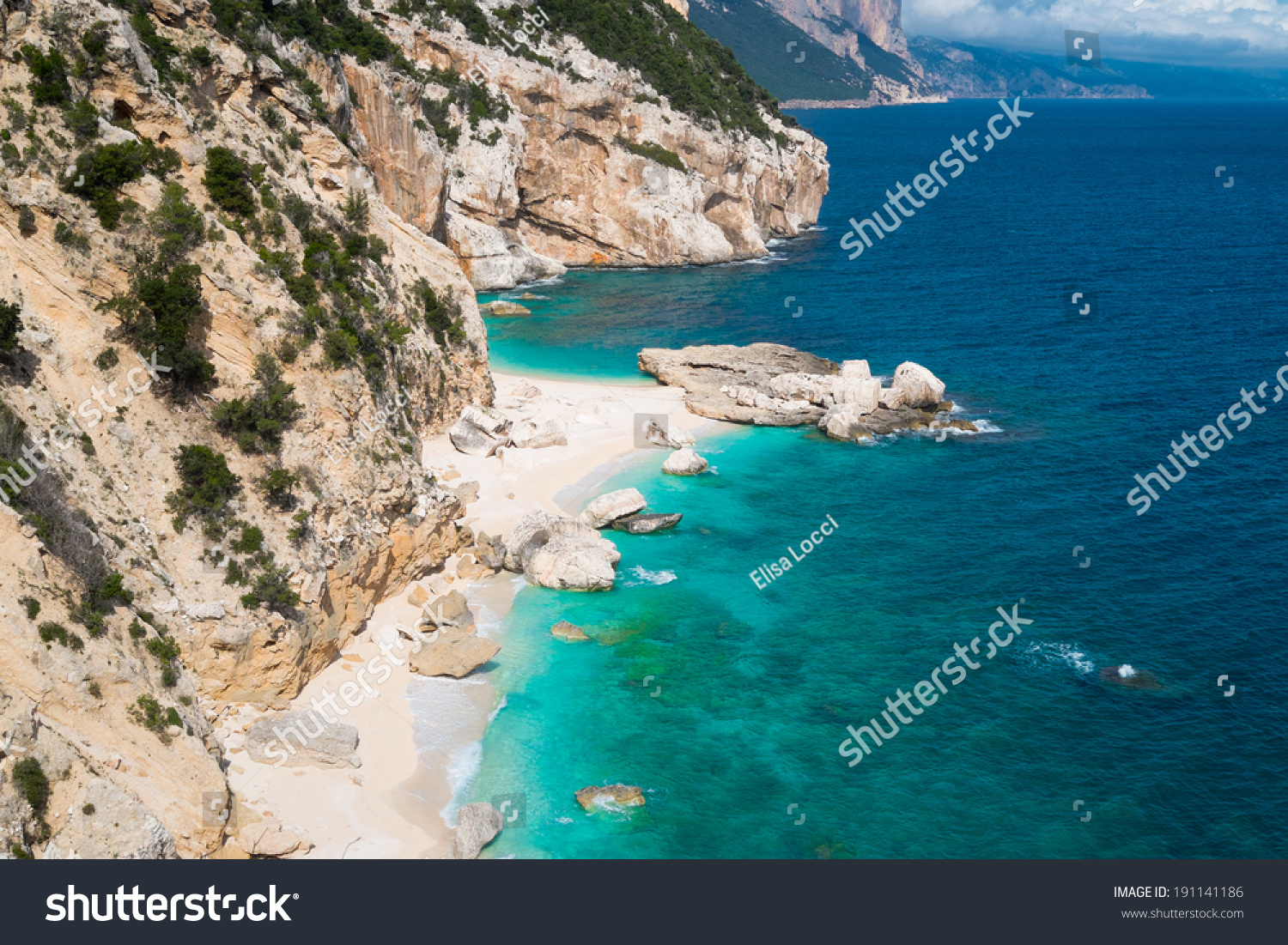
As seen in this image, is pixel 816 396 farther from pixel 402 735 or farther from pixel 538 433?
pixel 402 735

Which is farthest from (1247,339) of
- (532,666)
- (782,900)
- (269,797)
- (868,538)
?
(269,797)

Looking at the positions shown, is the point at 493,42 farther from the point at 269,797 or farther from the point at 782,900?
the point at 782,900

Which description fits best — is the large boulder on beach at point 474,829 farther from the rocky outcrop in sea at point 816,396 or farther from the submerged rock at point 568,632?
the rocky outcrop in sea at point 816,396

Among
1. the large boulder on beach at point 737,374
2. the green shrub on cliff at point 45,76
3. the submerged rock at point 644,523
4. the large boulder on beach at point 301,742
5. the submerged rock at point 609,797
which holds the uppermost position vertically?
the green shrub on cliff at point 45,76

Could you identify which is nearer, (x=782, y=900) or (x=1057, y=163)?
(x=782, y=900)

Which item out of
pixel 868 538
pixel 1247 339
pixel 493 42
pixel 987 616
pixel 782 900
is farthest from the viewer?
pixel 493 42

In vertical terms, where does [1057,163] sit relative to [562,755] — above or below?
above

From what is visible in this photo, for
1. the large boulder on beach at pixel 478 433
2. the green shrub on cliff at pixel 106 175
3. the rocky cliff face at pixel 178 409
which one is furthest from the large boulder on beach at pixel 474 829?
the large boulder on beach at pixel 478 433
